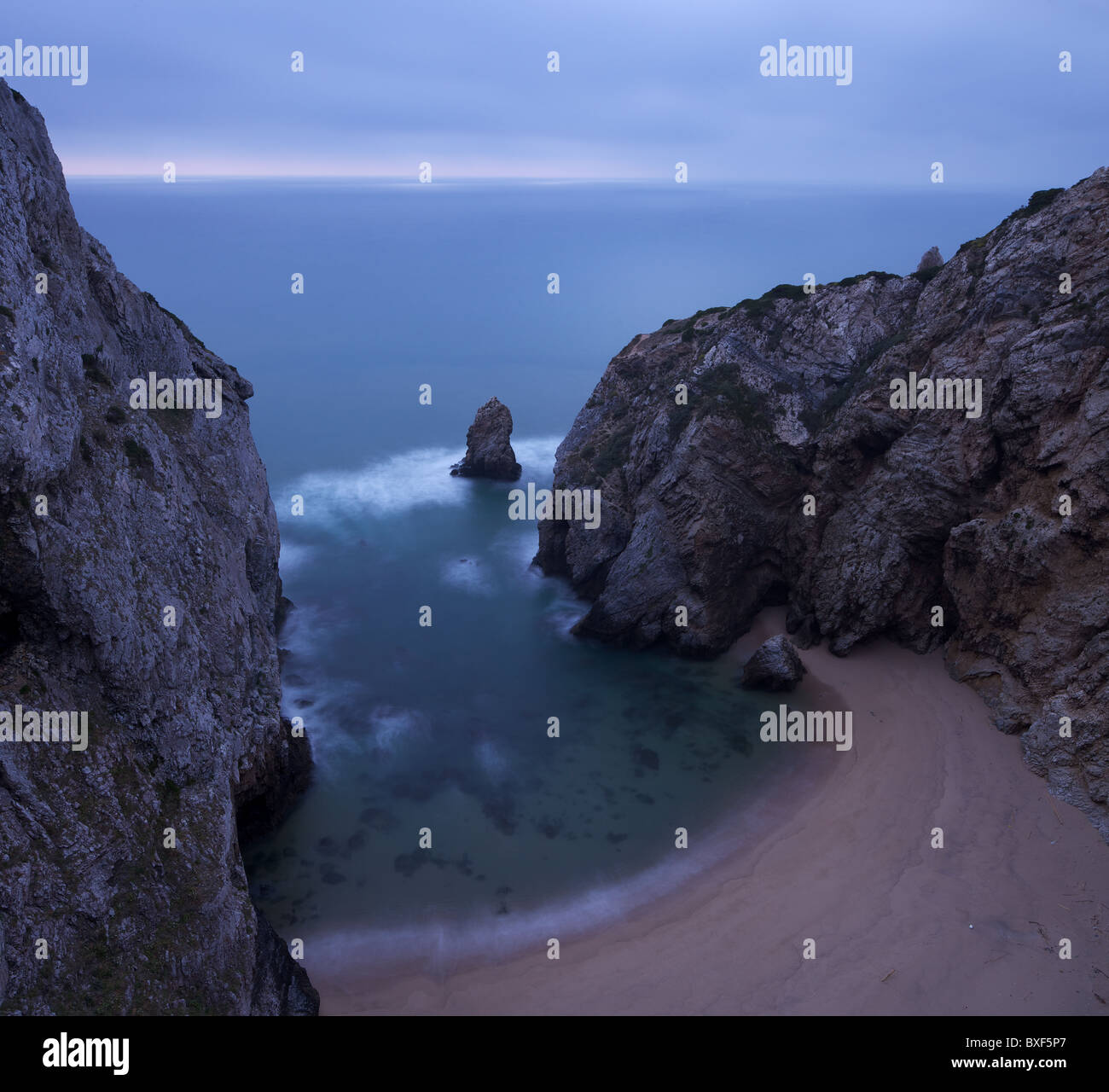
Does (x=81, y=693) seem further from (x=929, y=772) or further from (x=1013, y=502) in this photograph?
(x=1013, y=502)

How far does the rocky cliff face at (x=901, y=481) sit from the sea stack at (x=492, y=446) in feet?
52.3

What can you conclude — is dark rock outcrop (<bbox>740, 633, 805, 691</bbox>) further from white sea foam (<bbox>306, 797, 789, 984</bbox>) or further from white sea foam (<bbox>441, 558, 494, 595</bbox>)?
white sea foam (<bbox>441, 558, 494, 595</bbox>)

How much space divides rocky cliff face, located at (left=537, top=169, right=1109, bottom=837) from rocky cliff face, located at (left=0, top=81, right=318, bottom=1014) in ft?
70.5

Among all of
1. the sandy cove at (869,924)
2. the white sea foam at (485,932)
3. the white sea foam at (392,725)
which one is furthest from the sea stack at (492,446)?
the white sea foam at (485,932)

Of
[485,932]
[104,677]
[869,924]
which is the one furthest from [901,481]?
[104,677]

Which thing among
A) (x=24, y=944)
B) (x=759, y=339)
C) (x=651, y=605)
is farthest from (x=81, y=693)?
(x=759, y=339)

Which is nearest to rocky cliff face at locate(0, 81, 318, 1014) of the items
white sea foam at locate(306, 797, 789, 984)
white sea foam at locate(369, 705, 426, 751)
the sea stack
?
white sea foam at locate(306, 797, 789, 984)

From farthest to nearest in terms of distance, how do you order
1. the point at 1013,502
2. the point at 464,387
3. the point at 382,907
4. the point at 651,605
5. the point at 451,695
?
the point at 464,387, the point at 651,605, the point at 451,695, the point at 1013,502, the point at 382,907

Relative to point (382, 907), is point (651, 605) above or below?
above

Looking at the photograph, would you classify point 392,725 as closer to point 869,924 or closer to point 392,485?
point 869,924

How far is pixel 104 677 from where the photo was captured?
17719mm

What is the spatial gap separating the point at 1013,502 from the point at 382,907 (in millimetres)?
27074

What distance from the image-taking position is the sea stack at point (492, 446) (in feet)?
199

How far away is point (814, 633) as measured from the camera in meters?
36.0
